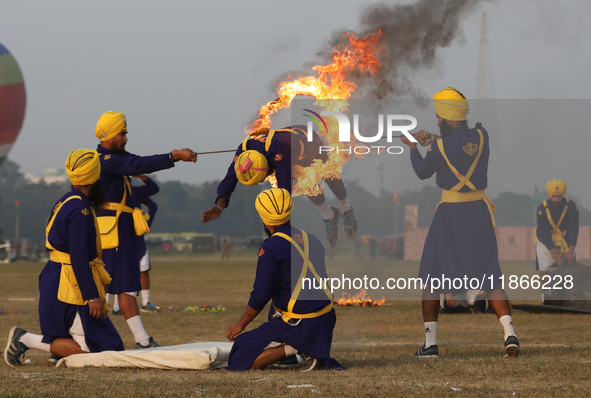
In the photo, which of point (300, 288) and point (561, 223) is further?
point (561, 223)

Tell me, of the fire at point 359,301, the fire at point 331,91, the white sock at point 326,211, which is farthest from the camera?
the fire at point 359,301

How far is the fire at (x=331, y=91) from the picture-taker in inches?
326

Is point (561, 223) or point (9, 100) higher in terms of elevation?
point (9, 100)

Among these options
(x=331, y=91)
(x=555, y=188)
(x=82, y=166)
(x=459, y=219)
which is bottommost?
(x=459, y=219)

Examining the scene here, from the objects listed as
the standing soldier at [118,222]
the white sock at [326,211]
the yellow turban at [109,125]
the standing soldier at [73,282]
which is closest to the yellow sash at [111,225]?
the standing soldier at [118,222]

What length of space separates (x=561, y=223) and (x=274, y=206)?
8609 mm

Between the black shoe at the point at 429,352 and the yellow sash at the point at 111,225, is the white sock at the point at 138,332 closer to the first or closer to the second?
the yellow sash at the point at 111,225

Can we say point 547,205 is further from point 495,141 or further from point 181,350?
point 181,350

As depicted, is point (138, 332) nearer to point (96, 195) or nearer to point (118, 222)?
point (118, 222)

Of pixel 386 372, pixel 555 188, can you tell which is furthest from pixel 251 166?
pixel 555 188

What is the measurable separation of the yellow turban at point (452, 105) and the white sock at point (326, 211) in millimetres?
1901

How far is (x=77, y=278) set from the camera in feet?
22.2

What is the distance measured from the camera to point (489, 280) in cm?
721

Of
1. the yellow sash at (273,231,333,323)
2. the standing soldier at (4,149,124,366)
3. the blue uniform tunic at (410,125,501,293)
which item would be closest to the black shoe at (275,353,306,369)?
the yellow sash at (273,231,333,323)
